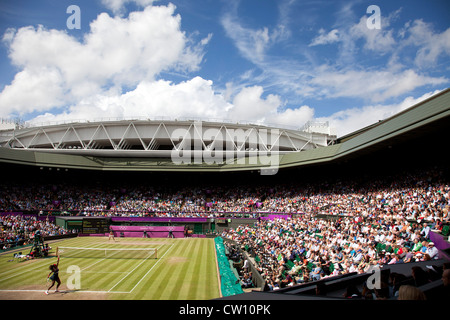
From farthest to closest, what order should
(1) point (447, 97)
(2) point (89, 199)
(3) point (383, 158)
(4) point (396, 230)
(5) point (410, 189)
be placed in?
(2) point (89, 199) → (3) point (383, 158) → (5) point (410, 189) → (1) point (447, 97) → (4) point (396, 230)

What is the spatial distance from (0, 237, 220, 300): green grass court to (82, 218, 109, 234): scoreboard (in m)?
12.5

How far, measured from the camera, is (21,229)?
29.2 m

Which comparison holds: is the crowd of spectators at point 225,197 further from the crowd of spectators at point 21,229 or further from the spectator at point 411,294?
the spectator at point 411,294

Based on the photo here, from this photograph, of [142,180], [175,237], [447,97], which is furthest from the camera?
[142,180]

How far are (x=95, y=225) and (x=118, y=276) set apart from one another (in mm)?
22858

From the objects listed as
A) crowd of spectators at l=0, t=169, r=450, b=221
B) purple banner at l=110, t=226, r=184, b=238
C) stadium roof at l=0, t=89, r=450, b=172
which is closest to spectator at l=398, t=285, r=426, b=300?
crowd of spectators at l=0, t=169, r=450, b=221

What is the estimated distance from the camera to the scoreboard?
3594 centimetres

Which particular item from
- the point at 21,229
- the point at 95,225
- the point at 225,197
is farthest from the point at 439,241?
the point at 95,225

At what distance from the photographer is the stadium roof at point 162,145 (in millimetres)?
39219

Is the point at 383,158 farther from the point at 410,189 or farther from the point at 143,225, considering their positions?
the point at 143,225

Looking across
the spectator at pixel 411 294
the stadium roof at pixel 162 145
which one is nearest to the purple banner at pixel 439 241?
the spectator at pixel 411 294

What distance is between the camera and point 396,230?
13914 mm
